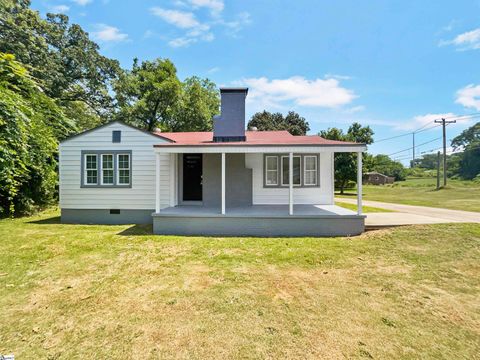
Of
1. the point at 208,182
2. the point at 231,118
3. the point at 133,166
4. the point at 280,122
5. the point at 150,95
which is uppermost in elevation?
the point at 150,95

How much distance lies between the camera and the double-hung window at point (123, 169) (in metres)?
9.22

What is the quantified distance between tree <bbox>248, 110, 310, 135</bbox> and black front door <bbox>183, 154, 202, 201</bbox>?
71.4 feet

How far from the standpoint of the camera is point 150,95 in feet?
73.7

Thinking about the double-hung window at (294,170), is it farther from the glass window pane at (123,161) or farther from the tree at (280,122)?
the tree at (280,122)

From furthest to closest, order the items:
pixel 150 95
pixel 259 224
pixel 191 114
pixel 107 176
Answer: pixel 191 114 < pixel 150 95 < pixel 107 176 < pixel 259 224

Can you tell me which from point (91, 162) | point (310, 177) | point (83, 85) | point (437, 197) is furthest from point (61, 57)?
point (437, 197)

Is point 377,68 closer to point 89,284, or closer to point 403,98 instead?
point 403,98

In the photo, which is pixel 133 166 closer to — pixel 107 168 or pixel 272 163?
pixel 107 168

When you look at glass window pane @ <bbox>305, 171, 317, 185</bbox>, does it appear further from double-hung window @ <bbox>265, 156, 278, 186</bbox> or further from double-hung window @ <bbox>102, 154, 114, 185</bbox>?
double-hung window @ <bbox>102, 154, 114, 185</bbox>

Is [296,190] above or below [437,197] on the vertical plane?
above

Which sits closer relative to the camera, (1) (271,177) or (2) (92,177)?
(2) (92,177)

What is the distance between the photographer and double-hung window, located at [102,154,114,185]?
9.26 meters

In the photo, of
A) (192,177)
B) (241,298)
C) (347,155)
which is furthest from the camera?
(347,155)

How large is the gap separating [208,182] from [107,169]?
3.98 m
